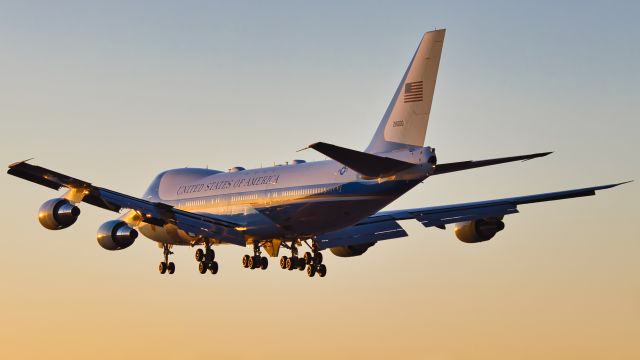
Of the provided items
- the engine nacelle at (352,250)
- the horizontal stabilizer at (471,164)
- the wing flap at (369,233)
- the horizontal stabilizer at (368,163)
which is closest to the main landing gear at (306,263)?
the wing flap at (369,233)

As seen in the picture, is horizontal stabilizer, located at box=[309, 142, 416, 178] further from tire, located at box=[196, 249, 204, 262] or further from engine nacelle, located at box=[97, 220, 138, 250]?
engine nacelle, located at box=[97, 220, 138, 250]

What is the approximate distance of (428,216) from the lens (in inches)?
2857

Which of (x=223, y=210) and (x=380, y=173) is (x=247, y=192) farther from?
(x=380, y=173)

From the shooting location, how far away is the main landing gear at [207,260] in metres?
71.6

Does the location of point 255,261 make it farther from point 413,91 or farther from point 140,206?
point 413,91

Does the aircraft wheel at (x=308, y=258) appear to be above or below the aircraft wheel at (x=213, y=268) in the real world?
above

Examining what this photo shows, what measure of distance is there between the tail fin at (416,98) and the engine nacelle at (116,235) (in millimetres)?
16663

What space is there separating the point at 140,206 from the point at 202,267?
6706mm

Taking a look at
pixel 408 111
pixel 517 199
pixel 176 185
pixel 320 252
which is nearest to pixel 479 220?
pixel 517 199

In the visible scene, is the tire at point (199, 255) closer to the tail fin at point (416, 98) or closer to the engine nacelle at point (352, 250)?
the engine nacelle at point (352, 250)

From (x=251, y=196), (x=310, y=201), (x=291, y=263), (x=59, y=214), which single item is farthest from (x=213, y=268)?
(x=59, y=214)

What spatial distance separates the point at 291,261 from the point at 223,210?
491cm

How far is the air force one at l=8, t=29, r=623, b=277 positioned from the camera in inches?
2394

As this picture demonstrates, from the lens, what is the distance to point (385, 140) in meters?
62.5
